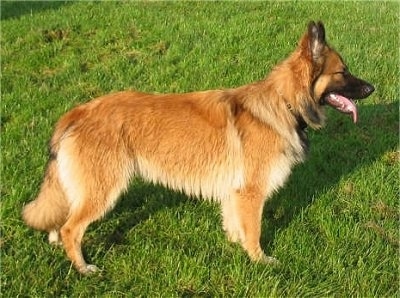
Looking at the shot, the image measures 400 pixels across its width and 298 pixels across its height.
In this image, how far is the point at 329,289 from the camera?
3.88m

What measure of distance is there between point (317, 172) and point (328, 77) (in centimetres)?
157

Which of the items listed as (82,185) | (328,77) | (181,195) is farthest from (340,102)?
(82,185)

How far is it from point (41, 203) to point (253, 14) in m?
7.37

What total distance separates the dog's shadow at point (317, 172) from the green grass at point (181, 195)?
2 centimetres

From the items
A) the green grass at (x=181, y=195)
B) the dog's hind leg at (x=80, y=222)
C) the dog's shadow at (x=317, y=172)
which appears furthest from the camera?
the dog's shadow at (x=317, y=172)

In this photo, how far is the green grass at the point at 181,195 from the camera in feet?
12.9

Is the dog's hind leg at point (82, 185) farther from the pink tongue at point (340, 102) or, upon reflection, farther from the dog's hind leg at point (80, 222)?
the pink tongue at point (340, 102)

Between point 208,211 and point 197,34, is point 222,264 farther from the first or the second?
point 197,34

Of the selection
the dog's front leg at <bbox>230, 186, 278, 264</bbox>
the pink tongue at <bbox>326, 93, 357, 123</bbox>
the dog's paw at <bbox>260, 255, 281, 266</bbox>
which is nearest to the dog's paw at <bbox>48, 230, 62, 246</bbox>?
the dog's front leg at <bbox>230, 186, 278, 264</bbox>

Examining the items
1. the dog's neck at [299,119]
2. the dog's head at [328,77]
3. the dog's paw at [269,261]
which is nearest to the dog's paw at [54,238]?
the dog's paw at [269,261]

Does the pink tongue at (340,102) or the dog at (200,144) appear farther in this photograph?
the pink tongue at (340,102)

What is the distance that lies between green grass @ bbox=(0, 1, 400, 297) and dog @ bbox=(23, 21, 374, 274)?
294 mm

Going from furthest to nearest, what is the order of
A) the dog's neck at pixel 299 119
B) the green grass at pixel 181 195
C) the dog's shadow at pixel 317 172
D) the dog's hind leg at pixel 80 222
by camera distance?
the dog's shadow at pixel 317 172 → the dog's neck at pixel 299 119 → the dog's hind leg at pixel 80 222 → the green grass at pixel 181 195

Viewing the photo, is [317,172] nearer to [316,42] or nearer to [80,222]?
[316,42]
